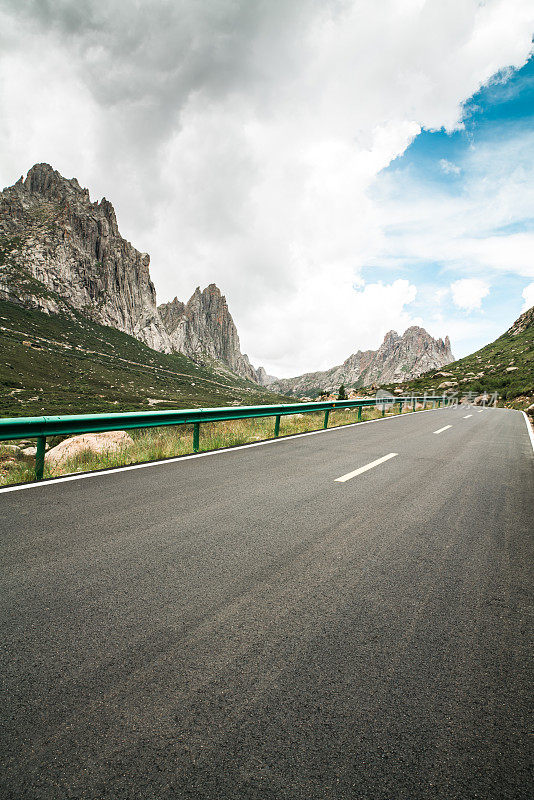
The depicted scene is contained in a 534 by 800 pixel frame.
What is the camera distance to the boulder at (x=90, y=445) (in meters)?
7.86

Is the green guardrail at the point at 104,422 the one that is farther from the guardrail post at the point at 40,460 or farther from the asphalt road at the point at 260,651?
the asphalt road at the point at 260,651

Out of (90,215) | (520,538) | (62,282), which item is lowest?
(520,538)

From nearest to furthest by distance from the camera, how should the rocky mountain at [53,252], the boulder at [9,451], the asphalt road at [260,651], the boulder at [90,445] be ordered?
the asphalt road at [260,651]
the boulder at [90,445]
the boulder at [9,451]
the rocky mountain at [53,252]

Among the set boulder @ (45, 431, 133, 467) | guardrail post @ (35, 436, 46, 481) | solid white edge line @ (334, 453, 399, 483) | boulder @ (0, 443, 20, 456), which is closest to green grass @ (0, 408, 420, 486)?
guardrail post @ (35, 436, 46, 481)

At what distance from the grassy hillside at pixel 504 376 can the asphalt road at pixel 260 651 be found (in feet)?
122

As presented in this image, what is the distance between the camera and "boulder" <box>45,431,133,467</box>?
7.86 m

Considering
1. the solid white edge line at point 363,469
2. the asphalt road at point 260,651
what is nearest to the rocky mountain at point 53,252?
the solid white edge line at point 363,469

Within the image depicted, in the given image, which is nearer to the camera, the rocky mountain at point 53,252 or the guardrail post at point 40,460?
the guardrail post at point 40,460

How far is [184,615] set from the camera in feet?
7.73

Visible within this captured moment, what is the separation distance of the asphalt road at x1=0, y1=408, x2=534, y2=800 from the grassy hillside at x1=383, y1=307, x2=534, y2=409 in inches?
1466

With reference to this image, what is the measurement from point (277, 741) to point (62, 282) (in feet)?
695

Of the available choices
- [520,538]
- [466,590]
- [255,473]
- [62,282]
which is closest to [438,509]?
[520,538]

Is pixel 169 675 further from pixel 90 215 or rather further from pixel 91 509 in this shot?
pixel 90 215

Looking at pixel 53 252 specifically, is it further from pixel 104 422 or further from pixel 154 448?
pixel 104 422
